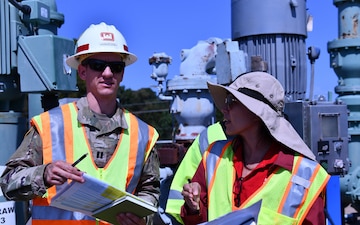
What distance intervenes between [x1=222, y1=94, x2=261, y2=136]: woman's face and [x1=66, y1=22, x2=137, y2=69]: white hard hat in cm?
66

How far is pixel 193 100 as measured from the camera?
6871 mm

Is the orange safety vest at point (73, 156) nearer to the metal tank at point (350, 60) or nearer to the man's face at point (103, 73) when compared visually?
the man's face at point (103, 73)

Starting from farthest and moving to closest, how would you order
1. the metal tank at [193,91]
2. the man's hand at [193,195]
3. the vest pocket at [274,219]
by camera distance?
the metal tank at [193,91] → the man's hand at [193,195] → the vest pocket at [274,219]

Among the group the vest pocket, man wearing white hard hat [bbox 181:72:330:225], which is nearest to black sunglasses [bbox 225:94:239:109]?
man wearing white hard hat [bbox 181:72:330:225]

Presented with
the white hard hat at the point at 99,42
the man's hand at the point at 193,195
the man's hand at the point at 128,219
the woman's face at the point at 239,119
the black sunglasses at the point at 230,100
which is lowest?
the man's hand at the point at 128,219

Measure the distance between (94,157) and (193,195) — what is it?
576 millimetres

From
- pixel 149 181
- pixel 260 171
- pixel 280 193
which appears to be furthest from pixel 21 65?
pixel 280 193

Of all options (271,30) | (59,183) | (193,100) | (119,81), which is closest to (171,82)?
(193,100)

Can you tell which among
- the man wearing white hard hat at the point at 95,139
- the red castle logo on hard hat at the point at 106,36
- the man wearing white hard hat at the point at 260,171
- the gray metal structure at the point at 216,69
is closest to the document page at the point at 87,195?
the man wearing white hard hat at the point at 95,139

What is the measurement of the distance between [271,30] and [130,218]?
10.6ft

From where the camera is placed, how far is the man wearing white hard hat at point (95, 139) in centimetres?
272

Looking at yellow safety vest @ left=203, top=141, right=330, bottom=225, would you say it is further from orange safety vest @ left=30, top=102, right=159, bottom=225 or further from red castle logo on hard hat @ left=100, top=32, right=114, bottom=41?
red castle logo on hard hat @ left=100, top=32, right=114, bottom=41

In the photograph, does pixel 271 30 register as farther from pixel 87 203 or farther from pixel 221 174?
pixel 87 203

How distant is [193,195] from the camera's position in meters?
2.53
